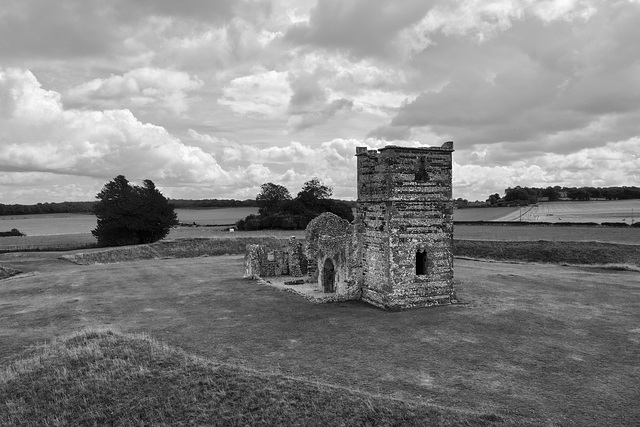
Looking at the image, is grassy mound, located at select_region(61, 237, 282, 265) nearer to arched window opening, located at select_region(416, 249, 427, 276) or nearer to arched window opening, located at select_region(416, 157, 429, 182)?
arched window opening, located at select_region(416, 249, 427, 276)

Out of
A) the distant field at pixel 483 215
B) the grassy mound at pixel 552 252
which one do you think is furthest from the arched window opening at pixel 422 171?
the distant field at pixel 483 215

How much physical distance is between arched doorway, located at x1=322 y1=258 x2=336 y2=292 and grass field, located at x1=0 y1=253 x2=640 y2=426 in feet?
6.76

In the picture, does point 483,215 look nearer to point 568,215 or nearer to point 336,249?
point 568,215

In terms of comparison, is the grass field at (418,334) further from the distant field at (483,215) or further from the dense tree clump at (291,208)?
the distant field at (483,215)

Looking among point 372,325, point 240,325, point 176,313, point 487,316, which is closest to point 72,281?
point 176,313

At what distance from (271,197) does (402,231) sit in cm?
6478

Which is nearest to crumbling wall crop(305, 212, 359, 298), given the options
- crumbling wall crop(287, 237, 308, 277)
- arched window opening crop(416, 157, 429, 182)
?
crumbling wall crop(287, 237, 308, 277)

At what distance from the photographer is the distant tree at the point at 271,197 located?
7981 cm

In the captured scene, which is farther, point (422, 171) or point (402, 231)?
point (422, 171)

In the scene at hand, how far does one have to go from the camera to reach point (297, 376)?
11.7m

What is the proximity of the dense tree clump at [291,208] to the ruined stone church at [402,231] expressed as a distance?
47.3 m

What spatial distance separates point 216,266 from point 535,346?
2511 cm

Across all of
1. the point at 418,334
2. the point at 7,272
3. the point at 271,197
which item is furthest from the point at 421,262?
the point at 271,197

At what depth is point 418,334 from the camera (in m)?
15.4
